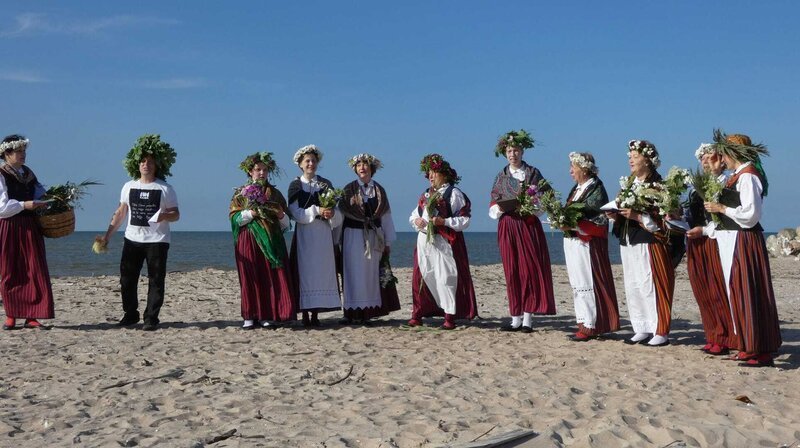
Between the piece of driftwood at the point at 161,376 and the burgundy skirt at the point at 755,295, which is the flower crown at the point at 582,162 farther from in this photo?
the piece of driftwood at the point at 161,376

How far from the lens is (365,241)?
331 inches

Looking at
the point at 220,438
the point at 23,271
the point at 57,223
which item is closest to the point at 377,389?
the point at 220,438

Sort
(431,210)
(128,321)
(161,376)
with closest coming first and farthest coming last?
1. (161,376)
2. (431,210)
3. (128,321)

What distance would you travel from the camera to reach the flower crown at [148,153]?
26.8 ft

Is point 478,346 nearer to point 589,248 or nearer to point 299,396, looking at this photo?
point 589,248

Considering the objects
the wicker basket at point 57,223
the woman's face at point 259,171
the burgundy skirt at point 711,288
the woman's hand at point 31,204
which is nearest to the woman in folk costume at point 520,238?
the burgundy skirt at point 711,288

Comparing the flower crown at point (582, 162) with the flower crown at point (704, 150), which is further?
the flower crown at point (582, 162)

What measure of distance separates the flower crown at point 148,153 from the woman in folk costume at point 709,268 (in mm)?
5118

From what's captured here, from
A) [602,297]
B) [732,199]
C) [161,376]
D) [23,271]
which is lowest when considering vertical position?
[161,376]

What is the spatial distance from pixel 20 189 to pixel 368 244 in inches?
137

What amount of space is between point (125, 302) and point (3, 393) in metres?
3.11

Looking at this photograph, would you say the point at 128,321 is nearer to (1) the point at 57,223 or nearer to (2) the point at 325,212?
(1) the point at 57,223

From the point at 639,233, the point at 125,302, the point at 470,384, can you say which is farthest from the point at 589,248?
the point at 125,302

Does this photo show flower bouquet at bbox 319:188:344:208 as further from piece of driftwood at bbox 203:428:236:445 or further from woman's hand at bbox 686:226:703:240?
piece of driftwood at bbox 203:428:236:445
